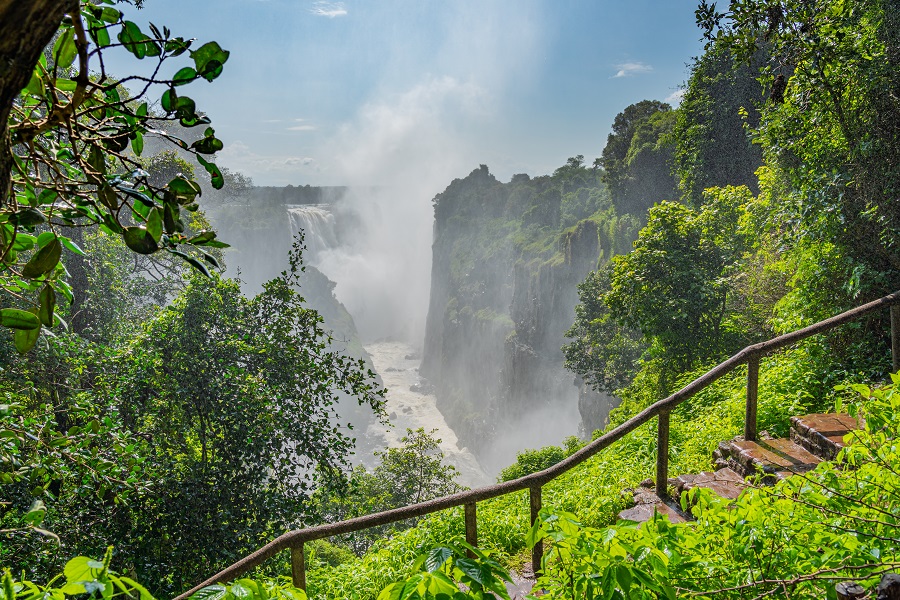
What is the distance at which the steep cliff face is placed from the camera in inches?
1908

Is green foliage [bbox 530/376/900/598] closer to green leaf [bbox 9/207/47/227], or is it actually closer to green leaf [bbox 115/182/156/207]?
green leaf [bbox 115/182/156/207]

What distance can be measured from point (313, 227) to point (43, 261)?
76.3m

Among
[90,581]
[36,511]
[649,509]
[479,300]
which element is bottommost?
[479,300]

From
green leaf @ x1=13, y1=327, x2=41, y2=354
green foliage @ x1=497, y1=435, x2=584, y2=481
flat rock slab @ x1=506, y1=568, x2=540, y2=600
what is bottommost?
green foliage @ x1=497, y1=435, x2=584, y2=481

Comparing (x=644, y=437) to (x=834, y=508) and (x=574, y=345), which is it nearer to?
(x=834, y=508)

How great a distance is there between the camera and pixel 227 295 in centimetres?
948

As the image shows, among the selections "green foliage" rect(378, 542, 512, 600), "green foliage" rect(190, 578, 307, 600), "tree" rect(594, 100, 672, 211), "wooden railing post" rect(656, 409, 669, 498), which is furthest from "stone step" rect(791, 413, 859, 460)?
"tree" rect(594, 100, 672, 211)

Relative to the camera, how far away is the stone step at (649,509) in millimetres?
4395

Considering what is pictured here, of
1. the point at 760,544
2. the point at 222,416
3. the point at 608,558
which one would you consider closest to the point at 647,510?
the point at 760,544

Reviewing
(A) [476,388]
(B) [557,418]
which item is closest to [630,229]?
(B) [557,418]

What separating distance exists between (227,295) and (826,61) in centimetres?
847

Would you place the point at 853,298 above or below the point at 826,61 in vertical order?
below

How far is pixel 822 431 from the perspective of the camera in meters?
4.84

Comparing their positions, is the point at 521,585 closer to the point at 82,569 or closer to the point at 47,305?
the point at 82,569
